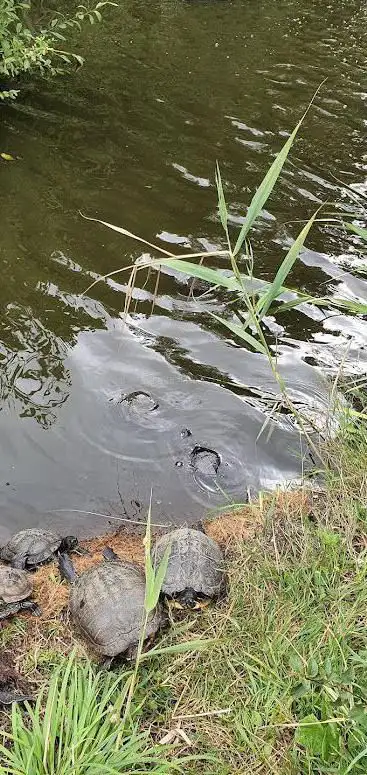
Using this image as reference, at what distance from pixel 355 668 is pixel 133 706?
0.83 m

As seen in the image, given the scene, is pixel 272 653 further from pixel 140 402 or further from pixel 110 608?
pixel 140 402

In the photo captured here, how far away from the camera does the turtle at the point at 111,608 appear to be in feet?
8.82

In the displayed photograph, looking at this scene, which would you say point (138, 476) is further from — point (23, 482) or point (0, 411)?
point (0, 411)

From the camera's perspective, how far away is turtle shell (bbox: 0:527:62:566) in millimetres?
3256

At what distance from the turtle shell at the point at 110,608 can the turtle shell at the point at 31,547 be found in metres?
0.36

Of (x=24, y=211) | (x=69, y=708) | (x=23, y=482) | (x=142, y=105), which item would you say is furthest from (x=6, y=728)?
(x=142, y=105)

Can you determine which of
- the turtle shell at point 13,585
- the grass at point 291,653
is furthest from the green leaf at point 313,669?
the turtle shell at point 13,585

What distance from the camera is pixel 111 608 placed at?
9.09 ft

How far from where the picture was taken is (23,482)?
150 inches

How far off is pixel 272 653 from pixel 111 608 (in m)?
0.72

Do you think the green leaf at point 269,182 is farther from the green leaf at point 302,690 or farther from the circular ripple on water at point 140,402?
the circular ripple on water at point 140,402

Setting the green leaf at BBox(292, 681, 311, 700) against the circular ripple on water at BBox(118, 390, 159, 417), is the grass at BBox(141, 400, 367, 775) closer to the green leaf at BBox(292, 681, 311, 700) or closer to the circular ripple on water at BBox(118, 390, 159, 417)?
the green leaf at BBox(292, 681, 311, 700)

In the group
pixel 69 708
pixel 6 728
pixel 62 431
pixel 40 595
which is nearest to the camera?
pixel 69 708

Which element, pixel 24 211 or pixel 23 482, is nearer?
pixel 23 482
